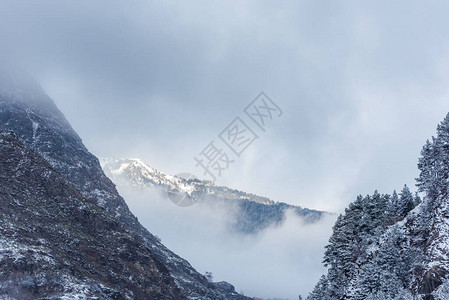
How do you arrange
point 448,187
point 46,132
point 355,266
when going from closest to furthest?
point 448,187, point 355,266, point 46,132

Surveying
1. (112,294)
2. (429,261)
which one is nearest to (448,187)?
(429,261)

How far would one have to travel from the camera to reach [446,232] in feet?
183

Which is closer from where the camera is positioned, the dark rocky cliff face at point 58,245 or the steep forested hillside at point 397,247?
the steep forested hillside at point 397,247

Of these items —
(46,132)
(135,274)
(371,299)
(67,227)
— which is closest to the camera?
(371,299)

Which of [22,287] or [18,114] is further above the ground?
[18,114]

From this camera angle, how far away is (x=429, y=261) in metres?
53.8

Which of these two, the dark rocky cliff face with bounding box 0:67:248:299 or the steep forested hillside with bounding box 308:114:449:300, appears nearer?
the steep forested hillside with bounding box 308:114:449:300

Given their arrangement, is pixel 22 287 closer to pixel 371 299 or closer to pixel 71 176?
pixel 371 299

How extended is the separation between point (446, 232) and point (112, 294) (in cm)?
7979

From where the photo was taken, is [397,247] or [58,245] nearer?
[397,247]

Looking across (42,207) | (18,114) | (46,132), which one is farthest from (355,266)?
(18,114)

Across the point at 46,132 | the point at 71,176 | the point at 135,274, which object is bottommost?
the point at 135,274

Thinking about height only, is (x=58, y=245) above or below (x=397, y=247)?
below

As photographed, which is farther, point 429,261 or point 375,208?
point 375,208
